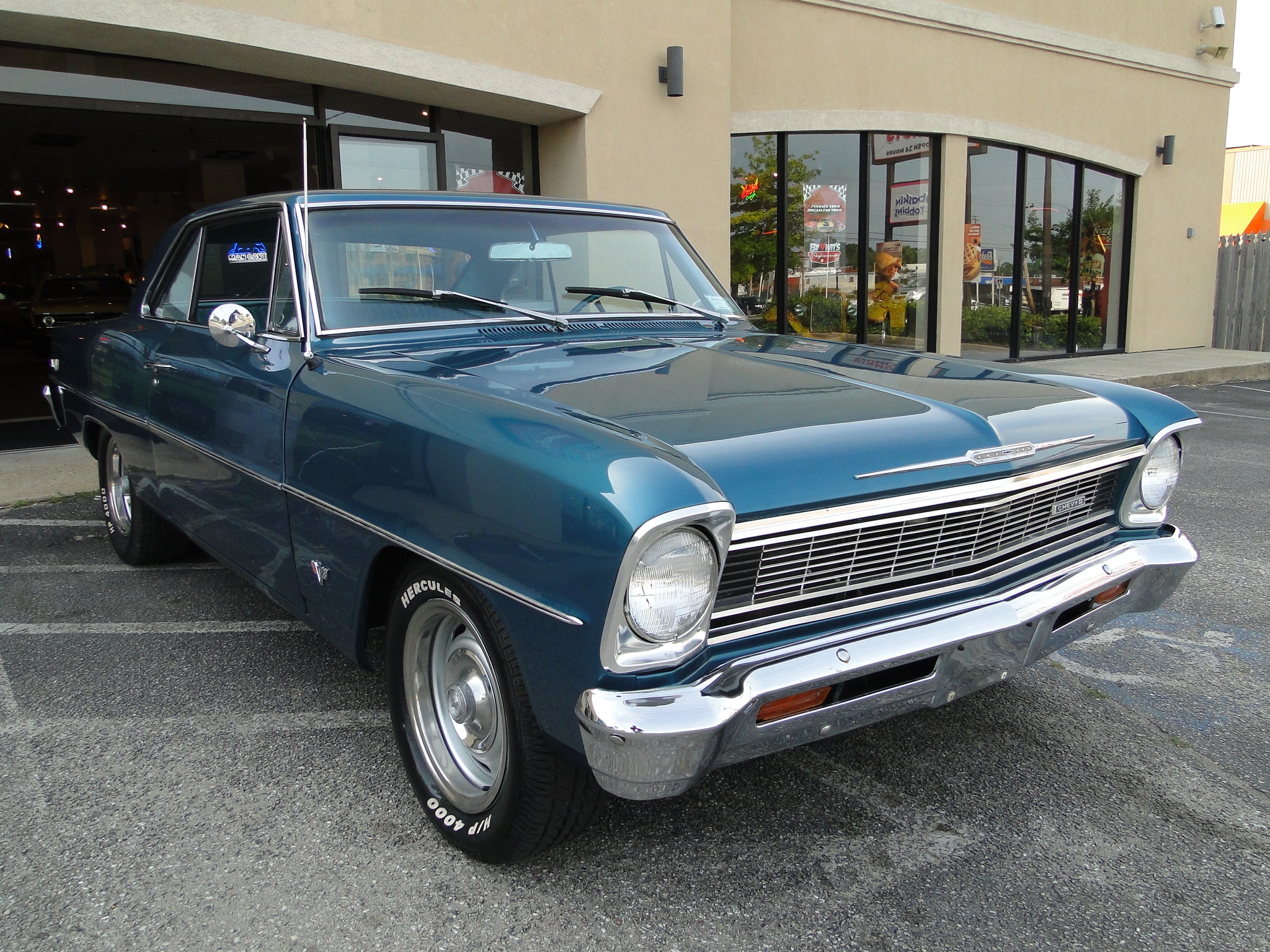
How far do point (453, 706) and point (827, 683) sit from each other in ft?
2.97

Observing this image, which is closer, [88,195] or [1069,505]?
[1069,505]

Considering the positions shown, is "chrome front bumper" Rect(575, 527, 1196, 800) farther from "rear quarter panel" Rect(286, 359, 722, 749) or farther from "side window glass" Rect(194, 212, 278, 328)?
"side window glass" Rect(194, 212, 278, 328)

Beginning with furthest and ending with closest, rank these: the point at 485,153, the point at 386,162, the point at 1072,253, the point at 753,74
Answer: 1. the point at 1072,253
2. the point at 753,74
3. the point at 485,153
4. the point at 386,162

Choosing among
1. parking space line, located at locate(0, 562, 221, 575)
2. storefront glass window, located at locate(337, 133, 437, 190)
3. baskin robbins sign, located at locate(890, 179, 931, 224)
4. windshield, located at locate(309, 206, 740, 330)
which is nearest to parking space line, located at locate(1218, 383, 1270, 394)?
baskin robbins sign, located at locate(890, 179, 931, 224)

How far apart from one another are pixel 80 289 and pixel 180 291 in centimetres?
1208

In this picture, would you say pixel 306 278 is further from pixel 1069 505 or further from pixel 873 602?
pixel 1069 505

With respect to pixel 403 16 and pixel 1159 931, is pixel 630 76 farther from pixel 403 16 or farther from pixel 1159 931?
pixel 1159 931

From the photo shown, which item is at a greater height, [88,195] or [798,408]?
[88,195]

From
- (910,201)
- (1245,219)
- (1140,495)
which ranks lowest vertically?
(1140,495)

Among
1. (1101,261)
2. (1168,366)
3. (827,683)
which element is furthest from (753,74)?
(827,683)

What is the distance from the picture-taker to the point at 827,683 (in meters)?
1.87

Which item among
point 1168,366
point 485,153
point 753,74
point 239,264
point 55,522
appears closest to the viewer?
point 239,264

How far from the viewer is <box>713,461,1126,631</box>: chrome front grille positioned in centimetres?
194

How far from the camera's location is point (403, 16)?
7.25 metres
